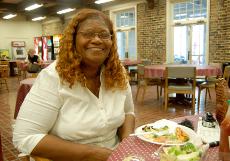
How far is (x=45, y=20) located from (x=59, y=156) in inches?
625

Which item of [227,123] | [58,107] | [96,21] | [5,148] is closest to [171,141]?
[227,123]

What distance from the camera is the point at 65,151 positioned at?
121cm

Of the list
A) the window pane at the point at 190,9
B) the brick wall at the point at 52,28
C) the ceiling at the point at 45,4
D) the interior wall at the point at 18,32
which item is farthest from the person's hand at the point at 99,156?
the interior wall at the point at 18,32

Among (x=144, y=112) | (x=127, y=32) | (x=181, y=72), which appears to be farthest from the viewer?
(x=127, y=32)

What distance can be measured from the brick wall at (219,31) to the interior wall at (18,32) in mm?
11594

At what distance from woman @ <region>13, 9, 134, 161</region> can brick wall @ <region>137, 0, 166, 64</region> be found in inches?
314

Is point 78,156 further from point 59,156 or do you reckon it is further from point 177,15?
point 177,15

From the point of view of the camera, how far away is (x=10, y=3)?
11984 mm

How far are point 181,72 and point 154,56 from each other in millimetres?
5035

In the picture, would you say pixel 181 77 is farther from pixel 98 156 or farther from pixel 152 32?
pixel 152 32

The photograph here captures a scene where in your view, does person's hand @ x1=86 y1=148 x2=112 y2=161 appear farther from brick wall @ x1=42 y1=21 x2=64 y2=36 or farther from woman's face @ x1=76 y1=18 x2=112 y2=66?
brick wall @ x1=42 y1=21 x2=64 y2=36

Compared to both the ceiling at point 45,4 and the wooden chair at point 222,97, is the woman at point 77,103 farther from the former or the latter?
the ceiling at point 45,4

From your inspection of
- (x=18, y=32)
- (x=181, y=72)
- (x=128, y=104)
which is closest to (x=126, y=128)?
(x=128, y=104)

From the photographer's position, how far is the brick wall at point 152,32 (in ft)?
29.9
